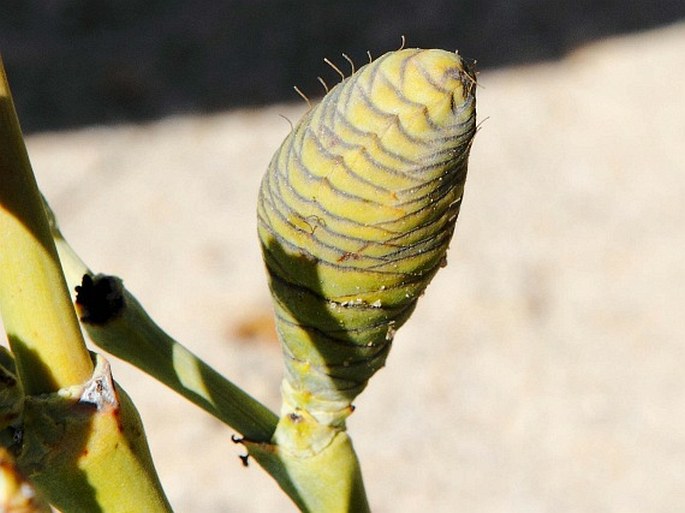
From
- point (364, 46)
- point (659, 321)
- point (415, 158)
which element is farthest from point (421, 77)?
point (364, 46)

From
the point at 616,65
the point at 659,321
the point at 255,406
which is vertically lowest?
the point at 659,321

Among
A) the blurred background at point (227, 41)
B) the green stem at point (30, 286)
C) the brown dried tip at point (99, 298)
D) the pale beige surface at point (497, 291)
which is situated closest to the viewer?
the green stem at point (30, 286)

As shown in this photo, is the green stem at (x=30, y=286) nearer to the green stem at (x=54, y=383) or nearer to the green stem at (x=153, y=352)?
the green stem at (x=54, y=383)

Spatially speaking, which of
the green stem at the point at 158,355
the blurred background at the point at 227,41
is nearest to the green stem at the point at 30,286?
the green stem at the point at 158,355

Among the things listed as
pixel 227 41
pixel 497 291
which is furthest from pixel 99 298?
pixel 227 41

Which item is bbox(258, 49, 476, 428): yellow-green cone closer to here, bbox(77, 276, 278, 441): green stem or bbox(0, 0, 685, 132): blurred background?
bbox(77, 276, 278, 441): green stem

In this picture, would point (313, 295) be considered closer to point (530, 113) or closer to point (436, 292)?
point (436, 292)
